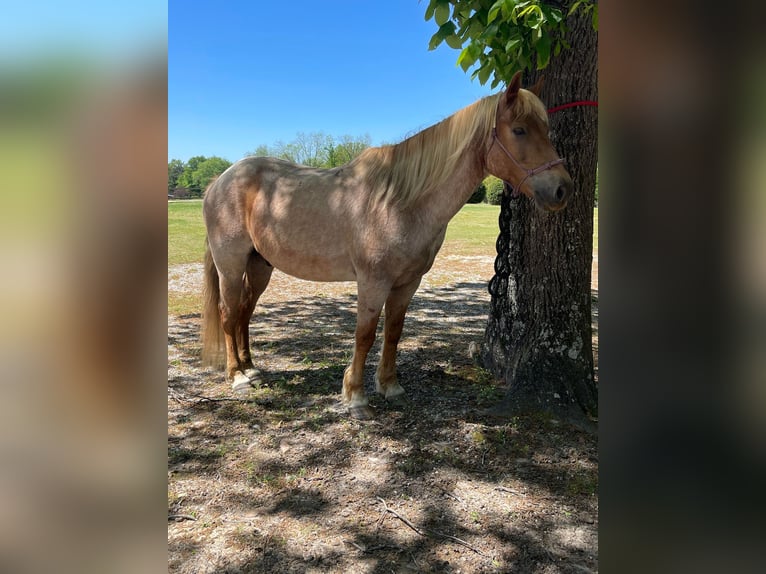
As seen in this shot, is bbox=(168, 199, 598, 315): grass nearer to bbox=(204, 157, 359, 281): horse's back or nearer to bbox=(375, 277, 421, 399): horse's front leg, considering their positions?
bbox=(204, 157, 359, 281): horse's back

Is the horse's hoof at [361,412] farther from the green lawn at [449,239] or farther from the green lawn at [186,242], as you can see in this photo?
the green lawn at [449,239]

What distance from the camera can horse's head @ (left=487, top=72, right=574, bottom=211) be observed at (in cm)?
275

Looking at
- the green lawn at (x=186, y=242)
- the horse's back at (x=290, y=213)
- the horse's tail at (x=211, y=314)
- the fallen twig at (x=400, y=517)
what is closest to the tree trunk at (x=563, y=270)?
the fallen twig at (x=400, y=517)

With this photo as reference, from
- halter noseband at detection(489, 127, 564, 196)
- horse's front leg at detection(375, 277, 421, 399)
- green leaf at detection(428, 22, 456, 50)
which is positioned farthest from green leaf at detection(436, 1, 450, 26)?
horse's front leg at detection(375, 277, 421, 399)

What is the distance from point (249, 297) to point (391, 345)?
58.5 inches

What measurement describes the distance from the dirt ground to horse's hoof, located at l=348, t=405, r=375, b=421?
0.05m

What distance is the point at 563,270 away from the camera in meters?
3.50

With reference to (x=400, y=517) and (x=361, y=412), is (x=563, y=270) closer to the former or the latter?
(x=361, y=412)

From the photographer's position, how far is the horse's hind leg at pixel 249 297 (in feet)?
14.5
